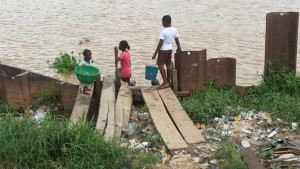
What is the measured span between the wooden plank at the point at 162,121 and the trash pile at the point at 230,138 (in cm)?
8

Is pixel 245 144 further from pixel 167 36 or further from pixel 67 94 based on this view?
pixel 67 94

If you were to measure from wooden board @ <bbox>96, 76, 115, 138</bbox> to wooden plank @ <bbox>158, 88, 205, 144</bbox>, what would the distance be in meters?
0.83

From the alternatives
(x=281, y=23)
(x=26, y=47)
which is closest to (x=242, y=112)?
(x=281, y=23)

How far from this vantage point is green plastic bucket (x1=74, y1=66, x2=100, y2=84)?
7445mm

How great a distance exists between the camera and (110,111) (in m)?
6.48

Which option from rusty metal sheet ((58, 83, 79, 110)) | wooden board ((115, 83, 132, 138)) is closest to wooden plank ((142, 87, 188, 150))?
wooden board ((115, 83, 132, 138))

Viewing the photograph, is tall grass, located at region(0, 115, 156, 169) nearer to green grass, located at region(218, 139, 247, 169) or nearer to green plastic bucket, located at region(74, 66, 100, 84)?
green grass, located at region(218, 139, 247, 169)

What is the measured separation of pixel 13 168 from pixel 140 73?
20.5 ft

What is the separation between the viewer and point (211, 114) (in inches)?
257

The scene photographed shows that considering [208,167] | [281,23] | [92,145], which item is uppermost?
[281,23]

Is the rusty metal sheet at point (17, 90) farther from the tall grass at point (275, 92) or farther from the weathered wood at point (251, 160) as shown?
the weathered wood at point (251, 160)

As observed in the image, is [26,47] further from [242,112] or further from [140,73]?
[242,112]

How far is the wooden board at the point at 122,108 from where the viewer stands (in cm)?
611

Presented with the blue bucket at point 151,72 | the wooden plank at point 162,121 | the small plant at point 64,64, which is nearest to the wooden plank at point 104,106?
the wooden plank at point 162,121
